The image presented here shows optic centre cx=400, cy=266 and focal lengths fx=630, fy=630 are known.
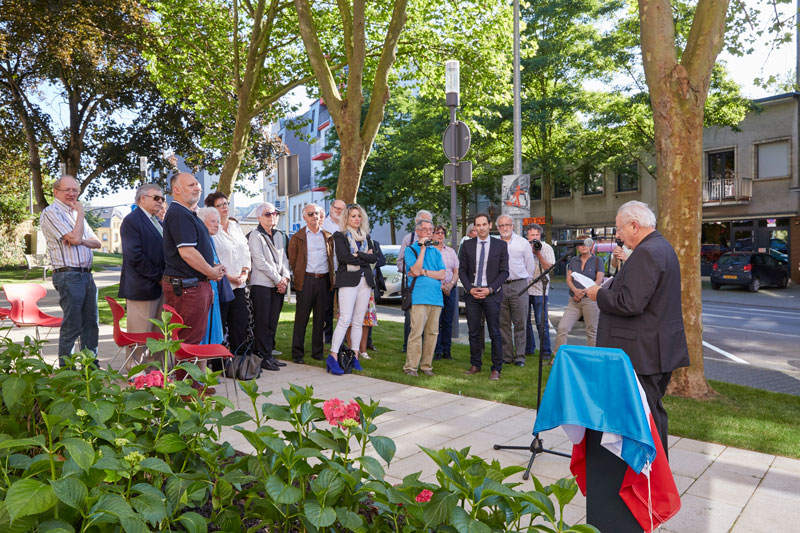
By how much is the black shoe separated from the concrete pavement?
574mm

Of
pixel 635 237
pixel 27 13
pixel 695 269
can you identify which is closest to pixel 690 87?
pixel 695 269

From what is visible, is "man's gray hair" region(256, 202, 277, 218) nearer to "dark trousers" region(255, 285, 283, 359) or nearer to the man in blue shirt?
"dark trousers" region(255, 285, 283, 359)

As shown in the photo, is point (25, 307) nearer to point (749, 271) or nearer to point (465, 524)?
point (465, 524)

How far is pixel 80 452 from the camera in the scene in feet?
6.49

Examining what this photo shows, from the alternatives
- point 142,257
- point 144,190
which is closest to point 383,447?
point 142,257

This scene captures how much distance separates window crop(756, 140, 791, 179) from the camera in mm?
29344

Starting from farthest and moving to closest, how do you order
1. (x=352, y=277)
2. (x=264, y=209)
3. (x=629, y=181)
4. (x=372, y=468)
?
1. (x=629, y=181)
2. (x=264, y=209)
3. (x=352, y=277)
4. (x=372, y=468)

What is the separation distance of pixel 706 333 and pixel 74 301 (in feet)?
39.3

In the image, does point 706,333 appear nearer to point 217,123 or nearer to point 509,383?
point 509,383

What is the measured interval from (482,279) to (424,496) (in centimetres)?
608

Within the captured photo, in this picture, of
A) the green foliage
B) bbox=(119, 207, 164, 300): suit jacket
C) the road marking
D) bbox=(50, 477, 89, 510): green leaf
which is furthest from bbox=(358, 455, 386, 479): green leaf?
the road marking

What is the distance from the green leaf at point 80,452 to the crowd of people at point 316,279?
309 cm

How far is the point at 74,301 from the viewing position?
21.7 ft

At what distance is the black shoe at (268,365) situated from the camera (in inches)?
306
